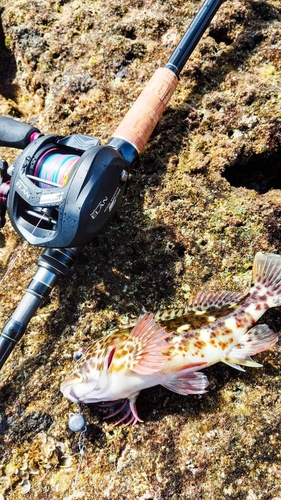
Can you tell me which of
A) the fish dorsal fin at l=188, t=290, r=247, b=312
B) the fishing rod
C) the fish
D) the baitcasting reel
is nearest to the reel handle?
the fishing rod

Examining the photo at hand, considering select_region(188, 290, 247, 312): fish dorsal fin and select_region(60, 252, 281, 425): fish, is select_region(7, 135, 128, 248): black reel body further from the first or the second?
select_region(188, 290, 247, 312): fish dorsal fin

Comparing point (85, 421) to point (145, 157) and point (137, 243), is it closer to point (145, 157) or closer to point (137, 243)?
point (137, 243)

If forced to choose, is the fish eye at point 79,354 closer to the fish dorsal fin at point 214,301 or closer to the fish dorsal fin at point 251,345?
the fish dorsal fin at point 214,301

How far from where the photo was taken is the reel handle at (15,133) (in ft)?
8.29

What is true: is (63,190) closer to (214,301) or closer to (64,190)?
(64,190)

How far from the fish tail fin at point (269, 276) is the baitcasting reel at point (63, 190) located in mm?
907

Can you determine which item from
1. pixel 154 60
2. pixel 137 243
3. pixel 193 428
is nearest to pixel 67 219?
pixel 137 243

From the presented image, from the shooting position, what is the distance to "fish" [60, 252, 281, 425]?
2.33 m

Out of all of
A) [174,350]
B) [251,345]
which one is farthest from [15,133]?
[251,345]

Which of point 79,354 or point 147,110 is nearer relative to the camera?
point 79,354

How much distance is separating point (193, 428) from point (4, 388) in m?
1.11

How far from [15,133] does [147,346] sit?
1.43 m

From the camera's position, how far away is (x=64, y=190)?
82.4 inches

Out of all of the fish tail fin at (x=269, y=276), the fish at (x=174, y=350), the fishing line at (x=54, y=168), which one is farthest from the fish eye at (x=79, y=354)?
the fish tail fin at (x=269, y=276)
